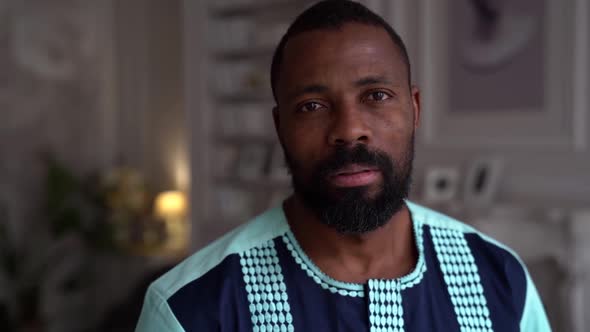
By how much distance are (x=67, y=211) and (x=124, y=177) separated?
0.45 metres

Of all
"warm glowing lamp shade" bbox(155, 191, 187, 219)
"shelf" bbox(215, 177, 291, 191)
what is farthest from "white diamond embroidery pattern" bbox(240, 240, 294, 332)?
"warm glowing lamp shade" bbox(155, 191, 187, 219)

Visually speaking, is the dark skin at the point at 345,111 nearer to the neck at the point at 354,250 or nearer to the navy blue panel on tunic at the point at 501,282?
the neck at the point at 354,250

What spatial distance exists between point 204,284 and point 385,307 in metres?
0.32

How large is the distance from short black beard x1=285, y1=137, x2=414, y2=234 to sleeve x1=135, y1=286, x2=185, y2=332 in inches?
12.0

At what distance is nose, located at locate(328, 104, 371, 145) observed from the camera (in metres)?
1.11

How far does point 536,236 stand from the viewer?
263 centimetres

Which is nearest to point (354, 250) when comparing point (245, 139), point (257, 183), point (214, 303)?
point (214, 303)

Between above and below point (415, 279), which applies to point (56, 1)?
above

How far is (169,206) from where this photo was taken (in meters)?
4.57

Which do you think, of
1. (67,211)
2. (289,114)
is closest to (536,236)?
(289,114)

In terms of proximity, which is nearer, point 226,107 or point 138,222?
point 226,107

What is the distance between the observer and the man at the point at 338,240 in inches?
44.6

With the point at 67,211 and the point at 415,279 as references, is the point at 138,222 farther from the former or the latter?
the point at 415,279

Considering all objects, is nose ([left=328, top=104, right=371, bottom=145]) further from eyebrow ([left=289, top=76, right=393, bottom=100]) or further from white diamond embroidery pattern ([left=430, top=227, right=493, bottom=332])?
white diamond embroidery pattern ([left=430, top=227, right=493, bottom=332])
